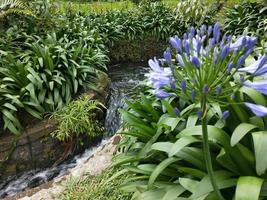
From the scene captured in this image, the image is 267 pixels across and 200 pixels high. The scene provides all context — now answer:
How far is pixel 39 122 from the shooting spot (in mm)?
4410

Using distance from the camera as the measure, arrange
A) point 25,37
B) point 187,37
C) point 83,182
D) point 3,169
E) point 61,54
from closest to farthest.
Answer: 1. point 187,37
2. point 83,182
3. point 3,169
4. point 61,54
5. point 25,37

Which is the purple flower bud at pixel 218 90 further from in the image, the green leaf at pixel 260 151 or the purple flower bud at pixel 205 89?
the green leaf at pixel 260 151

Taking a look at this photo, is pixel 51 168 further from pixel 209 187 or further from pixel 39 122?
pixel 209 187

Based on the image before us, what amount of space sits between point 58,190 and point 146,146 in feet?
3.52

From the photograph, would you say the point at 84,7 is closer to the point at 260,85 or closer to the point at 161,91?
the point at 161,91

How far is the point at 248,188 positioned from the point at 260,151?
17cm

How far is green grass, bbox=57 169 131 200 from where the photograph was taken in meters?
2.76

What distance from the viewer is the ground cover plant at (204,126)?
1.30 m

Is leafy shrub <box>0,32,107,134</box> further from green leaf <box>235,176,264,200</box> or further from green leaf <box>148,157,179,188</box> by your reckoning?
green leaf <box>235,176,264,200</box>

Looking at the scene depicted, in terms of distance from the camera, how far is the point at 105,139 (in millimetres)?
5047

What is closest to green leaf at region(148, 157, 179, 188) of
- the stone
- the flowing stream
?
the stone

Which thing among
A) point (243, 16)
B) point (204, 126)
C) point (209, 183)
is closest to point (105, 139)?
point (209, 183)

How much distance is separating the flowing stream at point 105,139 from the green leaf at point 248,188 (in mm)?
2150

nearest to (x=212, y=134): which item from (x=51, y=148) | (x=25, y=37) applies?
(x=51, y=148)
